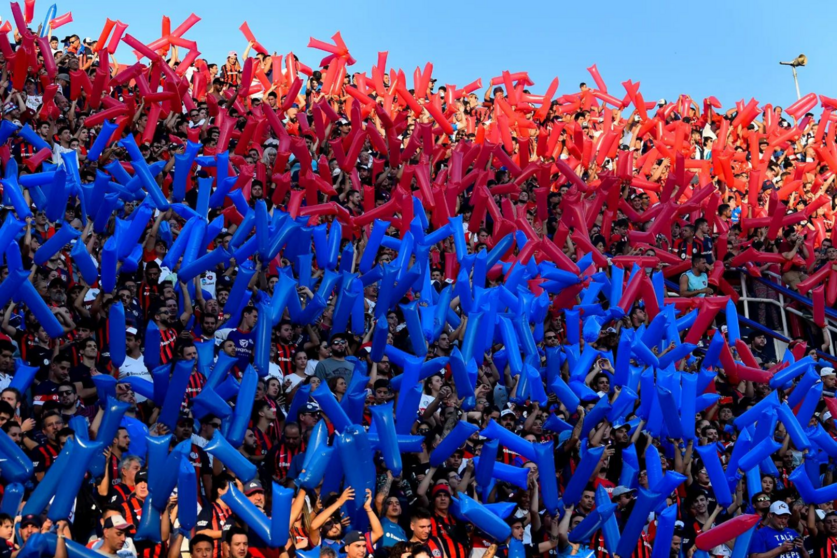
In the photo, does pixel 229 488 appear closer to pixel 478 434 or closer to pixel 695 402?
pixel 478 434

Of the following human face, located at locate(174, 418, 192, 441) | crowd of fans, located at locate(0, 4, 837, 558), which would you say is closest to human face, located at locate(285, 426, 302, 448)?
crowd of fans, located at locate(0, 4, 837, 558)

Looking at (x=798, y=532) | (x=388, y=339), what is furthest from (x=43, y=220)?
(x=798, y=532)

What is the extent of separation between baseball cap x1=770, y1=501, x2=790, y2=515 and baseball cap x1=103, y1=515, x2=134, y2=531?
4.52 meters

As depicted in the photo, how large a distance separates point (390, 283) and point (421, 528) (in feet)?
10.1

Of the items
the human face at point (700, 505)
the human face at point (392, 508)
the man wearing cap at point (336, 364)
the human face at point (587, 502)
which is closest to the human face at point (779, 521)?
the human face at point (700, 505)

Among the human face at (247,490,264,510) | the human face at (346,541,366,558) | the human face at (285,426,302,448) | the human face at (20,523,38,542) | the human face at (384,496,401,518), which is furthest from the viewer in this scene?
the human face at (285,426,302,448)

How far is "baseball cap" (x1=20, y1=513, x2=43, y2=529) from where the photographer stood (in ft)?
18.4

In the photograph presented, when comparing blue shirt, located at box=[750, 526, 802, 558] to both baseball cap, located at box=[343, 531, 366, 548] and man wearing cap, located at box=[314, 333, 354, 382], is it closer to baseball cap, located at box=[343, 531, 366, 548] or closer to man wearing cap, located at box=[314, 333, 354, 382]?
man wearing cap, located at box=[314, 333, 354, 382]

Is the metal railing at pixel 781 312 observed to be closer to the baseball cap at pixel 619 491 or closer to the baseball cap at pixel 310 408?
the baseball cap at pixel 619 491

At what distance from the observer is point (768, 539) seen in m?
8.01

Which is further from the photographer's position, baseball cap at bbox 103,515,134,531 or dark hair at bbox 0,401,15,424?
dark hair at bbox 0,401,15,424

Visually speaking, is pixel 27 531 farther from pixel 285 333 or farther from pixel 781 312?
pixel 781 312

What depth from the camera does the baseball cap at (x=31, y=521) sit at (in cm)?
560

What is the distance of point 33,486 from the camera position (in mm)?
6203
